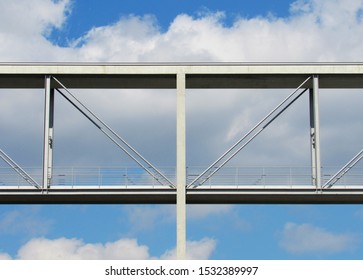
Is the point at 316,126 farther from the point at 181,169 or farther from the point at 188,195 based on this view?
the point at 188,195

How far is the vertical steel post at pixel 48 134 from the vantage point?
126 feet

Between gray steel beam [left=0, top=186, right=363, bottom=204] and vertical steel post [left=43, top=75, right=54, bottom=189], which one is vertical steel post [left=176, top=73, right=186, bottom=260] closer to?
gray steel beam [left=0, top=186, right=363, bottom=204]

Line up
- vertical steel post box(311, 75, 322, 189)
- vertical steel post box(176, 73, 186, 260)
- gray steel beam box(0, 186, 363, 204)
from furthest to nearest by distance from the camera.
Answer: vertical steel post box(311, 75, 322, 189) → gray steel beam box(0, 186, 363, 204) → vertical steel post box(176, 73, 186, 260)

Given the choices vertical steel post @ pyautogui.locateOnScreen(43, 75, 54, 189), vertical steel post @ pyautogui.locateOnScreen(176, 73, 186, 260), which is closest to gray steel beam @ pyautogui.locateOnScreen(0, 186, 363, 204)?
vertical steel post @ pyautogui.locateOnScreen(176, 73, 186, 260)

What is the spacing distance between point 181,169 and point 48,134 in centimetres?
680

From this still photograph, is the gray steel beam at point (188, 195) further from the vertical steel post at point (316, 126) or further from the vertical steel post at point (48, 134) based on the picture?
the vertical steel post at point (316, 126)

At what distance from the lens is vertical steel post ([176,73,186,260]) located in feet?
122

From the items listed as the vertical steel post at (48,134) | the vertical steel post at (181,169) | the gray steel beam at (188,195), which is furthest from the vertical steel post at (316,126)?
the vertical steel post at (48,134)

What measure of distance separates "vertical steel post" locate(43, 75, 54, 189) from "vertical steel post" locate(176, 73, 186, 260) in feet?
20.6

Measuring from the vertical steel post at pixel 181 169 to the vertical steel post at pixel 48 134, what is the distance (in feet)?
20.6

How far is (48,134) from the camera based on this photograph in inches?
1538

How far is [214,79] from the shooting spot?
128 feet

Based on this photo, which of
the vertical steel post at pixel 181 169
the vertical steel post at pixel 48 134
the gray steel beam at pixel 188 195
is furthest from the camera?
the vertical steel post at pixel 48 134
